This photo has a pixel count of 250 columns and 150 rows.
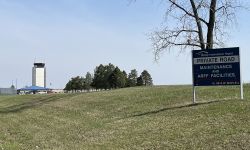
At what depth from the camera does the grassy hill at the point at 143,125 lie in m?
12.3

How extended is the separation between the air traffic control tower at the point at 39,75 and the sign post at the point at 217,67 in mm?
146351

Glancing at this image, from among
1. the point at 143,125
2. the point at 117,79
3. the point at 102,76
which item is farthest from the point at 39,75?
the point at 143,125

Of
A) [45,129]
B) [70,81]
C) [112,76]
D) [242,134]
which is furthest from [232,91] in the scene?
[70,81]

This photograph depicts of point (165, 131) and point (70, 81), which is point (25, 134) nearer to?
point (165, 131)

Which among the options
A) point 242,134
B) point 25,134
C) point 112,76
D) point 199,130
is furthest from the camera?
point 112,76

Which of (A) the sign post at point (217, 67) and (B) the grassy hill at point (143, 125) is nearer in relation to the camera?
(B) the grassy hill at point (143, 125)

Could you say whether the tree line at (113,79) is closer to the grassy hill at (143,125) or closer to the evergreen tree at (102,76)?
the evergreen tree at (102,76)

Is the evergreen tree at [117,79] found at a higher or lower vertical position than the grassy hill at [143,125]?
higher

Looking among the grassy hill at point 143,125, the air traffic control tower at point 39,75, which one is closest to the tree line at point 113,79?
the air traffic control tower at point 39,75

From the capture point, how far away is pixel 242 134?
11.7 metres

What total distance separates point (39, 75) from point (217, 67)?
153 m

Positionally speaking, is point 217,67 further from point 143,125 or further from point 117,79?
point 117,79

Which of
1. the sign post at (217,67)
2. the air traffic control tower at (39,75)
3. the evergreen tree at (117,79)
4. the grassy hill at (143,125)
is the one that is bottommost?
the grassy hill at (143,125)

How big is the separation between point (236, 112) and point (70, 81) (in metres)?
120
